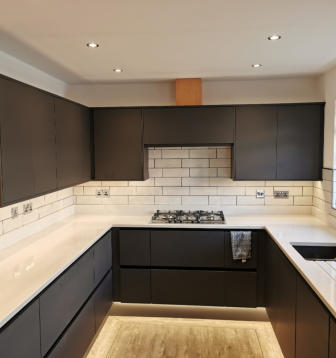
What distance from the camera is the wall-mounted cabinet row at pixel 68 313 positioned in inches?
61.5

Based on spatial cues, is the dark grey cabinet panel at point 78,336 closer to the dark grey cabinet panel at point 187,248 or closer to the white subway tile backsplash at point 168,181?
the dark grey cabinet panel at point 187,248

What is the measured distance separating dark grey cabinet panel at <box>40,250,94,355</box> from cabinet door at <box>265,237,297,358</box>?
154cm

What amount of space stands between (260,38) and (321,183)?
5.92ft

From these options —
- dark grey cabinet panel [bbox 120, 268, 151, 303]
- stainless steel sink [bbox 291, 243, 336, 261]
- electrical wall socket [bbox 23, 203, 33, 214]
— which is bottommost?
dark grey cabinet panel [bbox 120, 268, 151, 303]

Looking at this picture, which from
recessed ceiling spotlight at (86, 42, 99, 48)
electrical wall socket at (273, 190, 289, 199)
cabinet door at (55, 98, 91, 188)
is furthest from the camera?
electrical wall socket at (273, 190, 289, 199)

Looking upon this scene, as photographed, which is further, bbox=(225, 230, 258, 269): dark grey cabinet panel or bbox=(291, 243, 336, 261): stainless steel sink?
bbox=(225, 230, 258, 269): dark grey cabinet panel

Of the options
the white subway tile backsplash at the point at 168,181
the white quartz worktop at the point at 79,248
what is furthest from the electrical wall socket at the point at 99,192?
the white subway tile backsplash at the point at 168,181

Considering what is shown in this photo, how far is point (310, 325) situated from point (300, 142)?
1.96 metres

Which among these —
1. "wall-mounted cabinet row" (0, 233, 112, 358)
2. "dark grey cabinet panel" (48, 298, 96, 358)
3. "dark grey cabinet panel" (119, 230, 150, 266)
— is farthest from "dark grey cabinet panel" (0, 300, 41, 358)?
"dark grey cabinet panel" (119, 230, 150, 266)

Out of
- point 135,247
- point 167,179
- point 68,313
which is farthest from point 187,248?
point 68,313

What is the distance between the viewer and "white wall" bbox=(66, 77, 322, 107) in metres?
3.37

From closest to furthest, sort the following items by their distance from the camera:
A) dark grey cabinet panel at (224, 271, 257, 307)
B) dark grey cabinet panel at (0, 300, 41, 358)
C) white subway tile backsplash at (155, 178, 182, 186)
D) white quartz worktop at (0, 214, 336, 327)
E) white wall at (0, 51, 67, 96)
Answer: dark grey cabinet panel at (0, 300, 41, 358), white quartz worktop at (0, 214, 336, 327), white wall at (0, 51, 67, 96), dark grey cabinet panel at (224, 271, 257, 307), white subway tile backsplash at (155, 178, 182, 186)

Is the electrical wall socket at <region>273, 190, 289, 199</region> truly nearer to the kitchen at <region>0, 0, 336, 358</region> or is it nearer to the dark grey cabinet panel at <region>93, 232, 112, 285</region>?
the kitchen at <region>0, 0, 336, 358</region>

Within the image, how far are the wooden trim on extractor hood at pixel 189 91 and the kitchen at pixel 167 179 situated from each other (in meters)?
0.02
